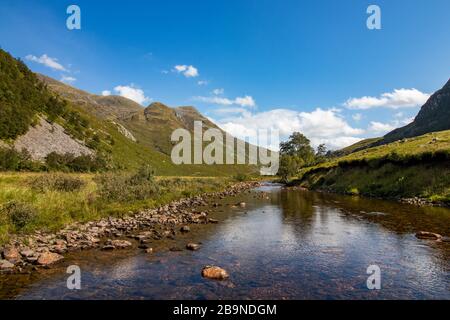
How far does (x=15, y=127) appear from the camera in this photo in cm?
6362

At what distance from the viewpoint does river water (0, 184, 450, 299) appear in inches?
457

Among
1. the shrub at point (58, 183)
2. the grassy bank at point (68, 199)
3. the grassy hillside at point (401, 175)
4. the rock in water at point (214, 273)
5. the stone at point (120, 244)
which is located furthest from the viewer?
the grassy hillside at point (401, 175)

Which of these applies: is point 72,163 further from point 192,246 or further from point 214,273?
point 214,273

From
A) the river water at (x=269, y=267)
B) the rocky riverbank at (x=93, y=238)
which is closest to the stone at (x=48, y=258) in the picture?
the rocky riverbank at (x=93, y=238)

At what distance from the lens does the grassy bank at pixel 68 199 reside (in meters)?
19.1

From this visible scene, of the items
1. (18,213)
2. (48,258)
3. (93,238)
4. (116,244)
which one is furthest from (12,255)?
(18,213)

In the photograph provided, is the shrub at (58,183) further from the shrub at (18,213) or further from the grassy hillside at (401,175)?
the grassy hillside at (401,175)

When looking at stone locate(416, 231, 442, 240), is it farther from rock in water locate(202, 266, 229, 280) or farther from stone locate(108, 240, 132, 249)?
stone locate(108, 240, 132, 249)

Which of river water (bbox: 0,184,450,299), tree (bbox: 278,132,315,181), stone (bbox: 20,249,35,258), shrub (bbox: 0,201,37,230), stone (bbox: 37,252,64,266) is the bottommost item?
river water (bbox: 0,184,450,299)

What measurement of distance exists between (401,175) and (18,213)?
149ft

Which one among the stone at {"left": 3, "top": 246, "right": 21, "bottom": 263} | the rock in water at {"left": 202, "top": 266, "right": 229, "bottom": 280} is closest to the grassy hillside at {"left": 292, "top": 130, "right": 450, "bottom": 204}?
the rock in water at {"left": 202, "top": 266, "right": 229, "bottom": 280}

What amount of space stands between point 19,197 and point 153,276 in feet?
48.0

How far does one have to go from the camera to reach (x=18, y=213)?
18891 mm

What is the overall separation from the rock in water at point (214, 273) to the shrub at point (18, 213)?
1211cm
